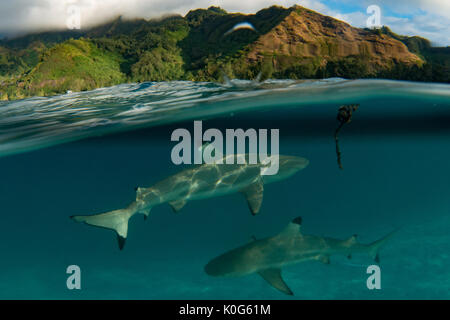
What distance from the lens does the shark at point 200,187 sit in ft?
23.1

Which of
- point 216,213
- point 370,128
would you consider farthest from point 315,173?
point 370,128

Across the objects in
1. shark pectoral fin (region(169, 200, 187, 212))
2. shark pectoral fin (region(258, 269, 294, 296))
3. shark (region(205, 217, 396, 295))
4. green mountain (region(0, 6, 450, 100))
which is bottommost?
shark pectoral fin (region(258, 269, 294, 296))

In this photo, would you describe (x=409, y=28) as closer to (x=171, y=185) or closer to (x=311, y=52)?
(x=311, y=52)

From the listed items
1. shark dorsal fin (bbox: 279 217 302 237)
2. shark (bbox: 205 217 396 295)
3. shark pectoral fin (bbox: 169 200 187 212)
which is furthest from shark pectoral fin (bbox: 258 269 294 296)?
shark pectoral fin (bbox: 169 200 187 212)

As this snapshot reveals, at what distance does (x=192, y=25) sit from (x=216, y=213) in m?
19.4

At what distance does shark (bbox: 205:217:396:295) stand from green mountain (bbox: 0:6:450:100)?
617 centimetres

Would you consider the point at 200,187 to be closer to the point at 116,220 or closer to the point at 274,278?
the point at 116,220

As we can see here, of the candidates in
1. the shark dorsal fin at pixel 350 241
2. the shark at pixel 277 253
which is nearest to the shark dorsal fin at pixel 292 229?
the shark at pixel 277 253

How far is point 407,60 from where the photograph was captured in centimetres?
928

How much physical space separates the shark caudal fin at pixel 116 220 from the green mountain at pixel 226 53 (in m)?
6.18

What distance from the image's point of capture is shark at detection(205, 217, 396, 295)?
6.00 metres

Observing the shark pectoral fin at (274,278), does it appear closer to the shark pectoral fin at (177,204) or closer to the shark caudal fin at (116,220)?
the shark pectoral fin at (177,204)

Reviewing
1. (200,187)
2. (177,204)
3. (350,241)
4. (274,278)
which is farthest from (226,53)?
(274,278)

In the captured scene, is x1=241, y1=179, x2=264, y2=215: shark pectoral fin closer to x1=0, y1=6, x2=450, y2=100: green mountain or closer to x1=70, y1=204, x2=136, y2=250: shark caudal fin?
x1=70, y1=204, x2=136, y2=250: shark caudal fin
